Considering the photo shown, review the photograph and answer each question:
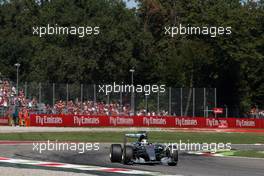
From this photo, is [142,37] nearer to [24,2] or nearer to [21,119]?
[24,2]

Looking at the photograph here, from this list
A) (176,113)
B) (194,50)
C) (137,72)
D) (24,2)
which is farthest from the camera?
(24,2)


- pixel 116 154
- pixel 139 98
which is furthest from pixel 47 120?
pixel 116 154

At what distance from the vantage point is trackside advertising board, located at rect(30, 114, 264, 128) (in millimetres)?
47969

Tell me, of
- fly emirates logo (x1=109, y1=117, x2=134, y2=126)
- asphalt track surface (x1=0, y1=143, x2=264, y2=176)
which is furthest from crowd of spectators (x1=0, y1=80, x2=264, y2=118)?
asphalt track surface (x1=0, y1=143, x2=264, y2=176)

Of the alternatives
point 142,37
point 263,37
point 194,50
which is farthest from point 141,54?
point 263,37

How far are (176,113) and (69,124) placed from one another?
31.0 feet

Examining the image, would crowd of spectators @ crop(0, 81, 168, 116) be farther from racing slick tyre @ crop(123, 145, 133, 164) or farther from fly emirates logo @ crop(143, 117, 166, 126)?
racing slick tyre @ crop(123, 145, 133, 164)

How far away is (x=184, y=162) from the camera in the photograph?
66.9ft

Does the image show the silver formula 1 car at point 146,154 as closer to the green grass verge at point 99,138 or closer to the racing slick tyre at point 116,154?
the racing slick tyre at point 116,154

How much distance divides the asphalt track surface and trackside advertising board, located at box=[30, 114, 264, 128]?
23511 millimetres

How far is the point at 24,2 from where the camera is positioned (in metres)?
92.4

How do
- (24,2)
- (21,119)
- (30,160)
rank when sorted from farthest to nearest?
(24,2)
(21,119)
(30,160)

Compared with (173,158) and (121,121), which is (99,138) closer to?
(121,121)

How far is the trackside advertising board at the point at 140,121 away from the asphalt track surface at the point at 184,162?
2351 cm
